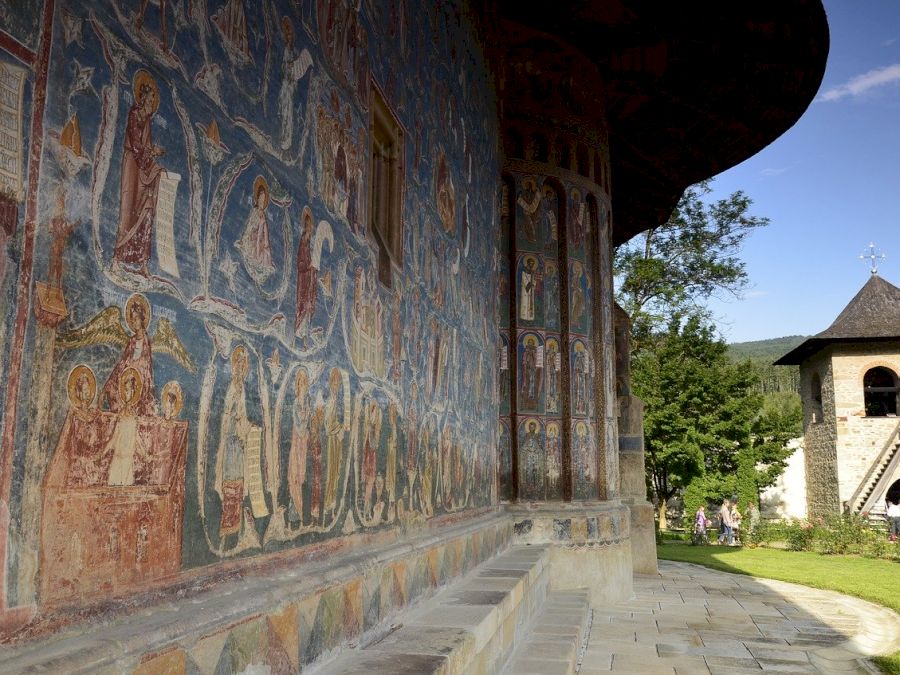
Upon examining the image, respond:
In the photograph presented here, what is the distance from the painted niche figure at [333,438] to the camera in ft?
11.2

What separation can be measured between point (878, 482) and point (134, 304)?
27.3 metres

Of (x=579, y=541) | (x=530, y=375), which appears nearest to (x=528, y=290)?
(x=530, y=375)

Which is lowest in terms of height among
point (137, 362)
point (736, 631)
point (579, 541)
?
point (736, 631)

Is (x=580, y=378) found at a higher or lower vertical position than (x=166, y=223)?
higher

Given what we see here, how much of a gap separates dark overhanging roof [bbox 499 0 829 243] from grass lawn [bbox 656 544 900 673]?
6.52m

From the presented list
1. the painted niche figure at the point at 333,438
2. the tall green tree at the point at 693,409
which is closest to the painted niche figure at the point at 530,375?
the painted niche figure at the point at 333,438

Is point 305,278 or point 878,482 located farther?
point 878,482

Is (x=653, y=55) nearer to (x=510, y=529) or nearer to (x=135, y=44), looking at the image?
Answer: (x=510, y=529)

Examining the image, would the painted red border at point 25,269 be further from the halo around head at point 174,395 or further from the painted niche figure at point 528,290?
the painted niche figure at point 528,290

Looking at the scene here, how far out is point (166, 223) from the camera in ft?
7.25

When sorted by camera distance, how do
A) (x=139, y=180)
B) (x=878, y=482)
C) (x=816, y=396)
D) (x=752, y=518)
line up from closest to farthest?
1. (x=139, y=180)
2. (x=752, y=518)
3. (x=878, y=482)
4. (x=816, y=396)

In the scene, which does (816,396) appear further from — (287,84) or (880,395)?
(287,84)

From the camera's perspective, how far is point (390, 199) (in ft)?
16.0

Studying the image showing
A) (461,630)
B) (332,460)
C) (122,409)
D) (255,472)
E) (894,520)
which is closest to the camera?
(122,409)
